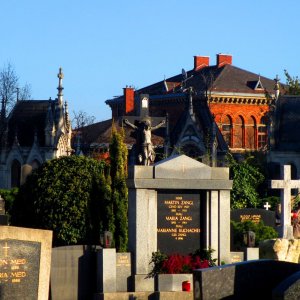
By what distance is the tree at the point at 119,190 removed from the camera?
3178 centimetres

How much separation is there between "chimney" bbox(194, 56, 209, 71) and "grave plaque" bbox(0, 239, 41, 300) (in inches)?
3346

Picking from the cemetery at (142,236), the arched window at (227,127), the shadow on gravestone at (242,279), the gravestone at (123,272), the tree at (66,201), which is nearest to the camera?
the shadow on gravestone at (242,279)

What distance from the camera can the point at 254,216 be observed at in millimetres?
37906

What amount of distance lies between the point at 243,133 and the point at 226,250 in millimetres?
72604

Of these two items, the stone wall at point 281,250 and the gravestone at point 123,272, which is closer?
the gravestone at point 123,272

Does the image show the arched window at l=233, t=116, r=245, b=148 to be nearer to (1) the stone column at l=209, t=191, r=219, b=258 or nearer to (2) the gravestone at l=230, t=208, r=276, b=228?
(2) the gravestone at l=230, t=208, r=276, b=228

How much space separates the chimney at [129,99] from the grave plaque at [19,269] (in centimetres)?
7869

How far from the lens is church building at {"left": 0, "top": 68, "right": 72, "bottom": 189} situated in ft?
261

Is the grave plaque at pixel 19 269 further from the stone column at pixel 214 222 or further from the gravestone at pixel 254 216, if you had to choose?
the gravestone at pixel 254 216

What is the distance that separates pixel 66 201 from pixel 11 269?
11.5m

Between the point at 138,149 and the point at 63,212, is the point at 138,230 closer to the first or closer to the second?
the point at 63,212

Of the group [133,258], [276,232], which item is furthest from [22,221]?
[133,258]

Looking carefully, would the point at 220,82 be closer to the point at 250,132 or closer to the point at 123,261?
the point at 250,132

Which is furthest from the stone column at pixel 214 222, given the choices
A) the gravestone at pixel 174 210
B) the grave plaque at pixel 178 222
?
the grave plaque at pixel 178 222
